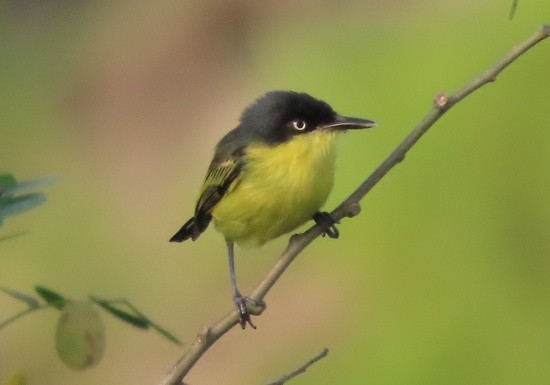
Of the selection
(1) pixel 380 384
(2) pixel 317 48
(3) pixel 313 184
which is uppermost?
(3) pixel 313 184

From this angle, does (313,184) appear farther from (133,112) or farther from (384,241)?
(133,112)

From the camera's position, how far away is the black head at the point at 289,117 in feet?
8.43

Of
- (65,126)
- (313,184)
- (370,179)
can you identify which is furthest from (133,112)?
(370,179)

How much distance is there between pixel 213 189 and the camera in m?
2.73

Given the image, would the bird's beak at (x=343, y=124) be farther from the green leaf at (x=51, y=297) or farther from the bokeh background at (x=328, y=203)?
the bokeh background at (x=328, y=203)

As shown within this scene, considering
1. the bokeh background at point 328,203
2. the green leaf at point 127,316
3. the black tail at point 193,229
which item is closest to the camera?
the green leaf at point 127,316

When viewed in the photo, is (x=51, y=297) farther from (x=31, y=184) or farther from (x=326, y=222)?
(x=326, y=222)

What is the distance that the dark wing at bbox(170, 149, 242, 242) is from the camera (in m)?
2.69

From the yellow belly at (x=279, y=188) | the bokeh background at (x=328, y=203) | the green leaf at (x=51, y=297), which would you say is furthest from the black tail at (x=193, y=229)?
the bokeh background at (x=328, y=203)

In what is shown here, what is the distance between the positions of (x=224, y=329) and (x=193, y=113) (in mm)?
5040

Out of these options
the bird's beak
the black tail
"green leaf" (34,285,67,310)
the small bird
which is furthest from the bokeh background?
"green leaf" (34,285,67,310)

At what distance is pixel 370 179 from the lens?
6.29 feet

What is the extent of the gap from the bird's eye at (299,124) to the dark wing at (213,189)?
0.54 ft

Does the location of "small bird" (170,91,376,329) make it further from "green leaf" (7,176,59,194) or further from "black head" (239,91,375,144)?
"green leaf" (7,176,59,194)
